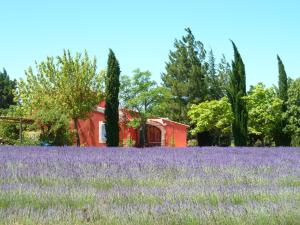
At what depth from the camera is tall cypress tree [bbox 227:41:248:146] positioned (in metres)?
29.8

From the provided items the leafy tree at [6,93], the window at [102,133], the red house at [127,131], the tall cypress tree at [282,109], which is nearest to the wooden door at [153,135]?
the red house at [127,131]

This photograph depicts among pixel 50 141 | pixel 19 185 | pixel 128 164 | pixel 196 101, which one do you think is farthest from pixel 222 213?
pixel 196 101

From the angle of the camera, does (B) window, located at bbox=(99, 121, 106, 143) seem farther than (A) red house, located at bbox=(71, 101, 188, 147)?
No

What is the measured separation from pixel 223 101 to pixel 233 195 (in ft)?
110

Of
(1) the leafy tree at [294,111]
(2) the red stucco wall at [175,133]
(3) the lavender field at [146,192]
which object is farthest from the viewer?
(2) the red stucco wall at [175,133]

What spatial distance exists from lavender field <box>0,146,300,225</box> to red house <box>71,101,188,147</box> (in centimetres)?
2296

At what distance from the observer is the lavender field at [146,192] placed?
5262 millimetres

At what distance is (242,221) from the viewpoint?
16.9ft

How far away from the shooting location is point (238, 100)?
30.1 metres

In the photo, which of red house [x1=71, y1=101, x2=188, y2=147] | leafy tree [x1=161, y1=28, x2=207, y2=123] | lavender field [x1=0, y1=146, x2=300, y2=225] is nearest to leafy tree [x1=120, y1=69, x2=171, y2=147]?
red house [x1=71, y1=101, x2=188, y2=147]

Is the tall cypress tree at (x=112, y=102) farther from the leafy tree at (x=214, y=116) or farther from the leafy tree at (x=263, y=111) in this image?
the leafy tree at (x=214, y=116)

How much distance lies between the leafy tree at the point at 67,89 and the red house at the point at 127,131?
2764 millimetres

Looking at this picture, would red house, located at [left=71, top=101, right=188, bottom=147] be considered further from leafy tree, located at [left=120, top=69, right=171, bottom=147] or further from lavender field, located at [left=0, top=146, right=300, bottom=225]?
lavender field, located at [left=0, top=146, right=300, bottom=225]

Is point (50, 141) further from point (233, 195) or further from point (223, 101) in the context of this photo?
point (233, 195)
